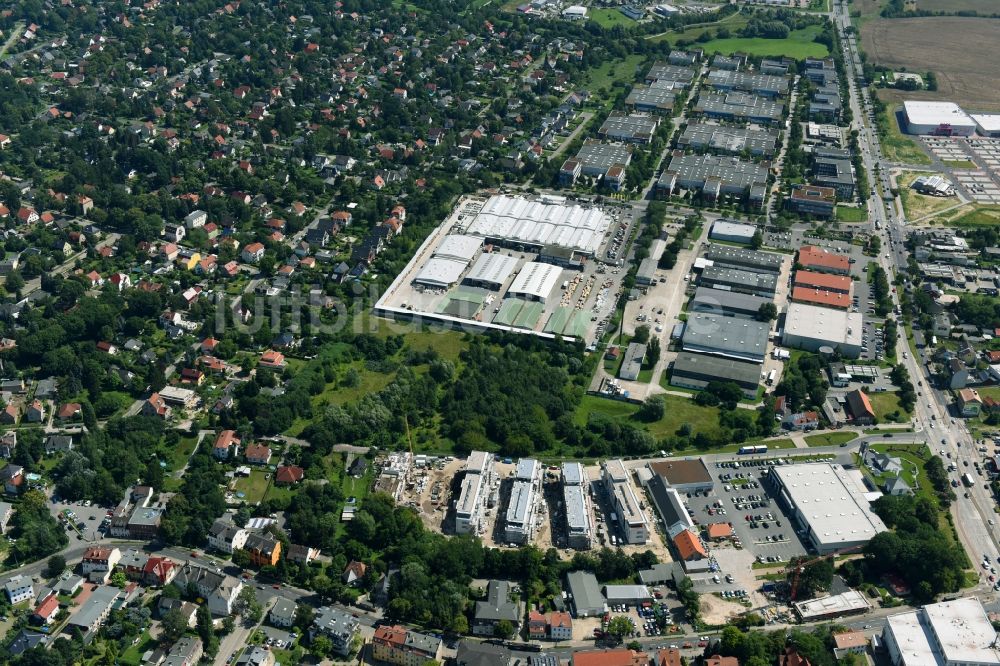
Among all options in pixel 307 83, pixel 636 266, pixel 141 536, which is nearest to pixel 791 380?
pixel 636 266

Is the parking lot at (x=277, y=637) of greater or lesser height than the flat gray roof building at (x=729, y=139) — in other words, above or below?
below

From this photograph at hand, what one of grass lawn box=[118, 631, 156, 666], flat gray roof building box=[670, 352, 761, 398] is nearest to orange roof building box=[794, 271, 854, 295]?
flat gray roof building box=[670, 352, 761, 398]

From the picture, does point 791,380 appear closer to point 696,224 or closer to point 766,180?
point 696,224

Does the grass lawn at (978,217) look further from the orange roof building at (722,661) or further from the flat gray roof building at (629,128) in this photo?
the orange roof building at (722,661)

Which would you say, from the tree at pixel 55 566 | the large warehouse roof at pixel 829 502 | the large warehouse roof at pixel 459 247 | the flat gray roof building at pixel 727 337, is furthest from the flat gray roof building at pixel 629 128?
the tree at pixel 55 566

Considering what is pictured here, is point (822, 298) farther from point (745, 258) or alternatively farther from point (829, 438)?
point (829, 438)

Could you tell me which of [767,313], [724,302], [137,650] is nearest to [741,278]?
[724,302]

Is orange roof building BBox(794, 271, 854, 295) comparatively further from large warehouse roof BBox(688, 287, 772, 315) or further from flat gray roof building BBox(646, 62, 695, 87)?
flat gray roof building BBox(646, 62, 695, 87)
